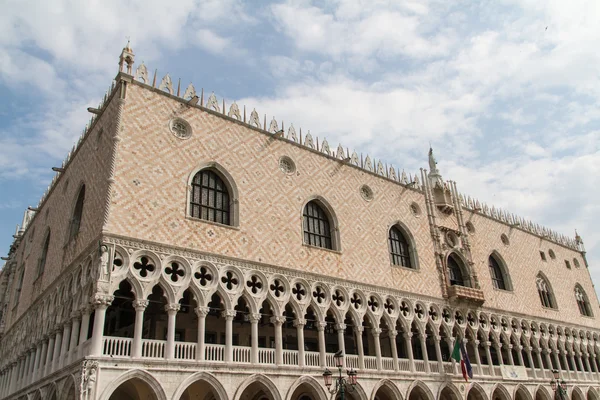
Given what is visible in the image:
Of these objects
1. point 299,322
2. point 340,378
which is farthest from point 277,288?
point 340,378

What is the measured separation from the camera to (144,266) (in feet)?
42.3

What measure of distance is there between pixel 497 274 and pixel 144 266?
17.5 meters

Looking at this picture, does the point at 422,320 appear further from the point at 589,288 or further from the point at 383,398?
the point at 589,288

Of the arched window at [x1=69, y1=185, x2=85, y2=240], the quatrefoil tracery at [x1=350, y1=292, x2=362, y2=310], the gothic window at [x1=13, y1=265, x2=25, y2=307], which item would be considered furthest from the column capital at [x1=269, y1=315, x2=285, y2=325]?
the gothic window at [x1=13, y1=265, x2=25, y2=307]

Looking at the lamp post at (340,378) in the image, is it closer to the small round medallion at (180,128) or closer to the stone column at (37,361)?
the small round medallion at (180,128)

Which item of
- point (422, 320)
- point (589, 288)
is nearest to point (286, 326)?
point (422, 320)

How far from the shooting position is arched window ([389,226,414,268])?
1978cm

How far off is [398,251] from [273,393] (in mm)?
8485

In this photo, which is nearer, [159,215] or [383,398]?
[159,215]

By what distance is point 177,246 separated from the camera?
530 inches

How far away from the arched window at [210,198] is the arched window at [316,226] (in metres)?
3.07

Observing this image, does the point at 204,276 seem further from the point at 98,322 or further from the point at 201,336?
the point at 98,322

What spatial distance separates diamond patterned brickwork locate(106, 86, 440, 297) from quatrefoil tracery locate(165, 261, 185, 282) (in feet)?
2.07

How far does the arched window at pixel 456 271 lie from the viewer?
71.2 ft
